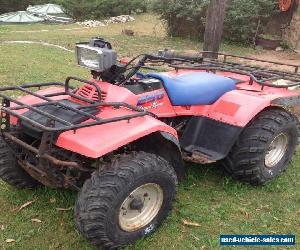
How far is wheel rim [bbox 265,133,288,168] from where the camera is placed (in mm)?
4570

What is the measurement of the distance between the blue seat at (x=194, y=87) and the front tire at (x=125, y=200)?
2.83 ft

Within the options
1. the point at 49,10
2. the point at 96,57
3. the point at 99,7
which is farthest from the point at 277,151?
the point at 49,10

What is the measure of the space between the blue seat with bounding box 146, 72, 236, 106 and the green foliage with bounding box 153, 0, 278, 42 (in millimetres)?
10753

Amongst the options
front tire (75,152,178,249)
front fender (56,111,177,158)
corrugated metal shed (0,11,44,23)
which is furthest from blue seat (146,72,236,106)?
corrugated metal shed (0,11,44,23)

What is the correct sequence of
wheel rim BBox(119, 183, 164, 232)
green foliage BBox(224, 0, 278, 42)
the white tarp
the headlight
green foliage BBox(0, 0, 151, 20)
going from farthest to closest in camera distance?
the white tarp → green foliage BBox(0, 0, 151, 20) → green foliage BBox(224, 0, 278, 42) → the headlight → wheel rim BBox(119, 183, 164, 232)

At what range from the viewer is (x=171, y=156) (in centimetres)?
367

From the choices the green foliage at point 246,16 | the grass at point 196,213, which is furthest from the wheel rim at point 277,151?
the green foliage at point 246,16

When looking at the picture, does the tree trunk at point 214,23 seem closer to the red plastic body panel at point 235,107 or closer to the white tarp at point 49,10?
the red plastic body panel at point 235,107

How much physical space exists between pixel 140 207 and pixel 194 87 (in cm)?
134

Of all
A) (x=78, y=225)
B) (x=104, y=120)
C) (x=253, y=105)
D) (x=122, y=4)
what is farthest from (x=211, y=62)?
(x=122, y=4)

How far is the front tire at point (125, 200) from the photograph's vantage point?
3.02 meters

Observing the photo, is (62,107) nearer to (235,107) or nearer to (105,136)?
(105,136)

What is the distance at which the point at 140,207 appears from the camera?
3.42 meters

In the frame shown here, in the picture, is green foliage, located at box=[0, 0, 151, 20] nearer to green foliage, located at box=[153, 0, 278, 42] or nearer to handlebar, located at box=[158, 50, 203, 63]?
green foliage, located at box=[153, 0, 278, 42]
